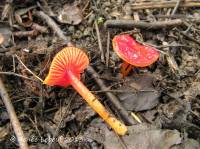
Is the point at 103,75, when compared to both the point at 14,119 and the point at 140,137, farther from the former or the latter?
the point at 14,119

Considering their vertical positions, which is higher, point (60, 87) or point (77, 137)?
point (60, 87)

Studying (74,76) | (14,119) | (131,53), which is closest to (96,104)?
(74,76)

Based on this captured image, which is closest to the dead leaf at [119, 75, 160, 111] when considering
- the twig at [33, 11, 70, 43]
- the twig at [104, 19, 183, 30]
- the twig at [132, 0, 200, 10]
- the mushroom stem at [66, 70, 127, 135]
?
the mushroom stem at [66, 70, 127, 135]

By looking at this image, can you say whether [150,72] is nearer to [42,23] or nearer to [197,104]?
[197,104]

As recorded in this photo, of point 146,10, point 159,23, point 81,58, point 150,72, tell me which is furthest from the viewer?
point 146,10

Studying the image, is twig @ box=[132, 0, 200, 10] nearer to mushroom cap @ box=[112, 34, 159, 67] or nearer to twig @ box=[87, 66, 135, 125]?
mushroom cap @ box=[112, 34, 159, 67]

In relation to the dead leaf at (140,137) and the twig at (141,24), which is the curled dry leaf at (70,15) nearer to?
the twig at (141,24)

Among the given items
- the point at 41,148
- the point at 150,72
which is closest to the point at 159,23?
the point at 150,72
